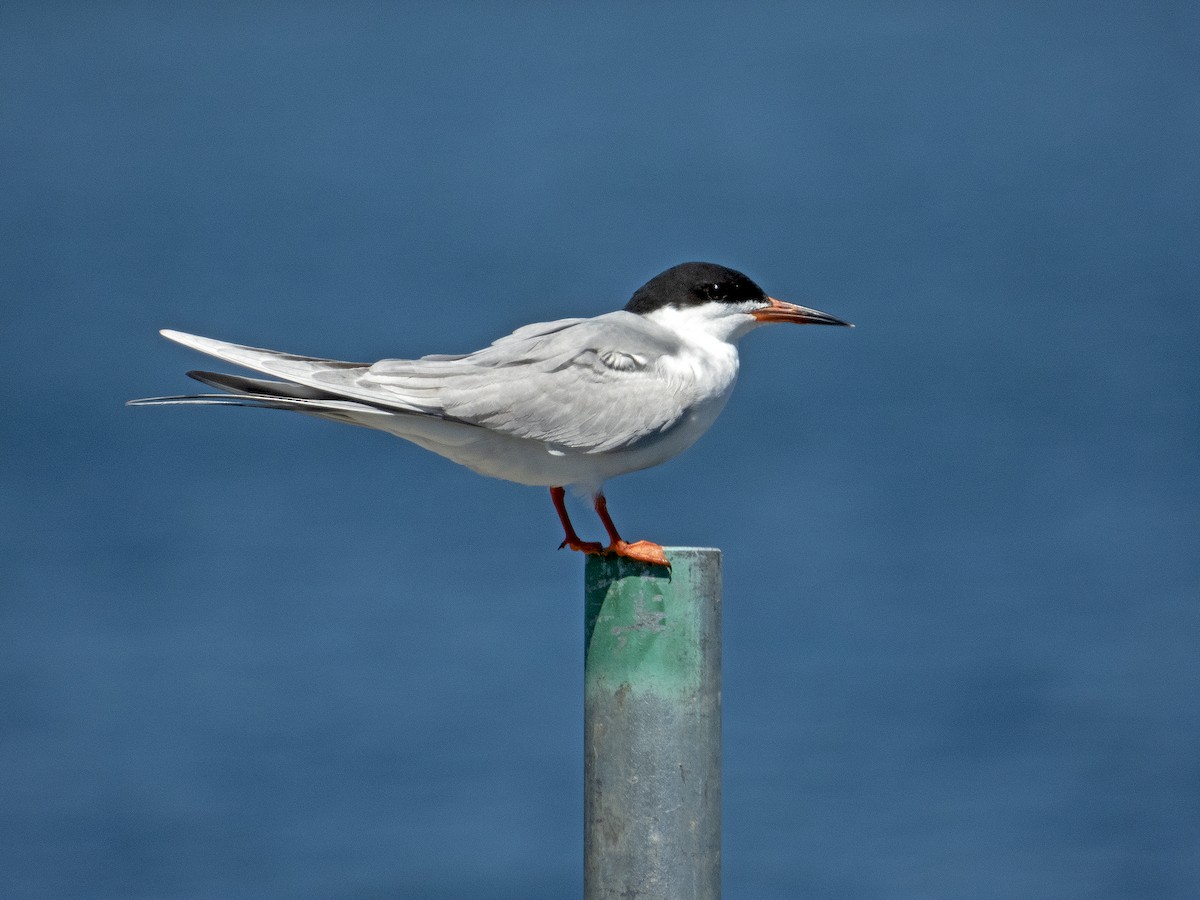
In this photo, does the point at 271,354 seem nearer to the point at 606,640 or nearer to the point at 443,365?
the point at 443,365

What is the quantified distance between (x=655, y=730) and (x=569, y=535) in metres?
0.98

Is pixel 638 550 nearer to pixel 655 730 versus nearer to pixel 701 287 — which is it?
pixel 655 730

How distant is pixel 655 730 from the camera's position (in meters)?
3.83

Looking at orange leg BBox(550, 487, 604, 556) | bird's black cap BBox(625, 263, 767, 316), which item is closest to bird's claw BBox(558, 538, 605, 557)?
orange leg BBox(550, 487, 604, 556)

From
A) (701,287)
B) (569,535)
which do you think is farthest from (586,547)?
(701,287)

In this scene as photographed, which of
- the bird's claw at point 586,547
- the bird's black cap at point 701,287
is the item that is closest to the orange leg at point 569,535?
the bird's claw at point 586,547

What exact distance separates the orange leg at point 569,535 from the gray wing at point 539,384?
0.30 meters

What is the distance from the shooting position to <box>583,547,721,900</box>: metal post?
3.83 metres

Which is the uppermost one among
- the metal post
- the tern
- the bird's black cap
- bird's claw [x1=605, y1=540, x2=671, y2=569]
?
the bird's black cap

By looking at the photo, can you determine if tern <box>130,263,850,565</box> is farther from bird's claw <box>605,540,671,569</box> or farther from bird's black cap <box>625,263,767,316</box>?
bird's black cap <box>625,263,767,316</box>

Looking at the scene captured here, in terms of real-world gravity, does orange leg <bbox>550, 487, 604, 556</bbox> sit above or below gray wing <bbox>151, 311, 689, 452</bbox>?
below

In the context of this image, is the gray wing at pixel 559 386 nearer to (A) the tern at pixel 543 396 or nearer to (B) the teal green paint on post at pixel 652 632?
(A) the tern at pixel 543 396

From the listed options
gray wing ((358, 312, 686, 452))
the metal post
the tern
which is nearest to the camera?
the metal post

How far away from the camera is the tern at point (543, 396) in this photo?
4.10 metres
